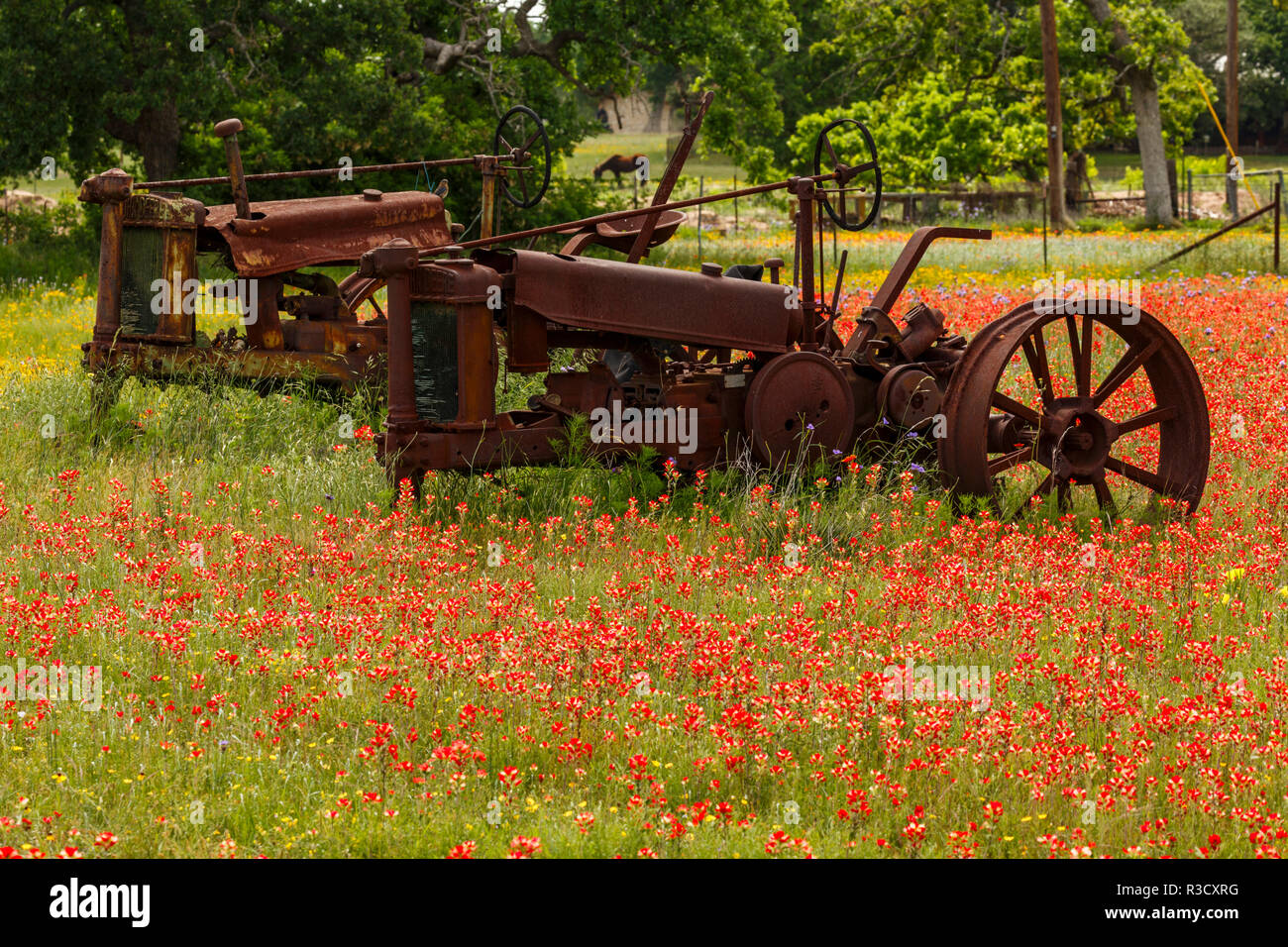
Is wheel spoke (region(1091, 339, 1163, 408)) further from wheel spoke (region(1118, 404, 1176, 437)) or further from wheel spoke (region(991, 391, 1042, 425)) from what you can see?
wheel spoke (region(991, 391, 1042, 425))

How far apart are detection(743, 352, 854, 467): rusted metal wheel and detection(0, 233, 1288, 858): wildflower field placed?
19 centimetres

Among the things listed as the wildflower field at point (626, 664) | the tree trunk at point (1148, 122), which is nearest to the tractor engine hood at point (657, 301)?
the wildflower field at point (626, 664)

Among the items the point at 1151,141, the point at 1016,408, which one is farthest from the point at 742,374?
the point at 1151,141

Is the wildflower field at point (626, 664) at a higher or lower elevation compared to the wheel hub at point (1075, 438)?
lower

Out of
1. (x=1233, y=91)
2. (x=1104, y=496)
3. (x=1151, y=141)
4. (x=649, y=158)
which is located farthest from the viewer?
(x=649, y=158)

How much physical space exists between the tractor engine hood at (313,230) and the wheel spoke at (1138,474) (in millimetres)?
4045

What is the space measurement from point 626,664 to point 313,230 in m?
4.75

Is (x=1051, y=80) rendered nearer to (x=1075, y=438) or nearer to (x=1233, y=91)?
(x=1233, y=91)

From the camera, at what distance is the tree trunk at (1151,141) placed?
33.2m

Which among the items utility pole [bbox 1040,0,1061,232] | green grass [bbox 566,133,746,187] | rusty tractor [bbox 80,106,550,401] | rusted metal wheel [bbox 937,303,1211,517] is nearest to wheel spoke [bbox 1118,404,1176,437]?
rusted metal wheel [bbox 937,303,1211,517]

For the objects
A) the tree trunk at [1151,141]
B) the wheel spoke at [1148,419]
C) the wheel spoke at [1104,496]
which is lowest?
the wheel spoke at [1104,496]

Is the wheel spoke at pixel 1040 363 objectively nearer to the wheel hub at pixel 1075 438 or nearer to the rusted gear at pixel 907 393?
the wheel hub at pixel 1075 438

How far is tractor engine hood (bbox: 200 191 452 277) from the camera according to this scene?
A: 779 cm

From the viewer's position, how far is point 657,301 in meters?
6.20
